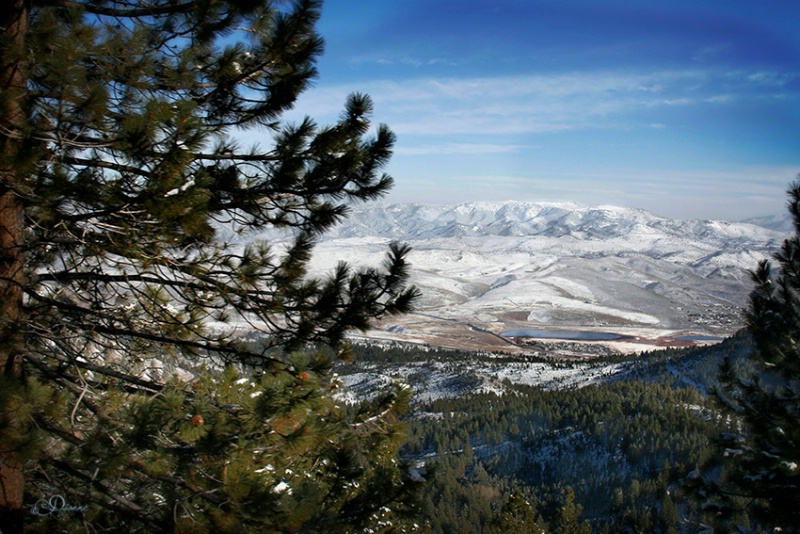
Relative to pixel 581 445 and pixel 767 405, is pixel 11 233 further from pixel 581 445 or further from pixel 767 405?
pixel 581 445

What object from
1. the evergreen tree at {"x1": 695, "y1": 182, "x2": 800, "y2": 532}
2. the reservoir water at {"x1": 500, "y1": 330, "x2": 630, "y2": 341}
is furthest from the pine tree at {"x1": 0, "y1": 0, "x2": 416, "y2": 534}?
the reservoir water at {"x1": 500, "y1": 330, "x2": 630, "y2": 341}

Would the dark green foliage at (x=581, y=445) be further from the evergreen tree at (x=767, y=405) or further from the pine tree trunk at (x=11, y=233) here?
the pine tree trunk at (x=11, y=233)

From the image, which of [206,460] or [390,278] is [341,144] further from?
[206,460]

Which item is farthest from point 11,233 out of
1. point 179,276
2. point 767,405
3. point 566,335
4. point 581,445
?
point 566,335

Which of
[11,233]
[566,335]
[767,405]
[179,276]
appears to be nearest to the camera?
[11,233]

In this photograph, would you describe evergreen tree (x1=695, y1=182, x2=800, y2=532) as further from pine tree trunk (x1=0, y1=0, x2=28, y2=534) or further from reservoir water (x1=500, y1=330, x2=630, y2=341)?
reservoir water (x1=500, y1=330, x2=630, y2=341)

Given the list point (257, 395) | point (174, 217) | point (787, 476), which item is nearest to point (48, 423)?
point (257, 395)
